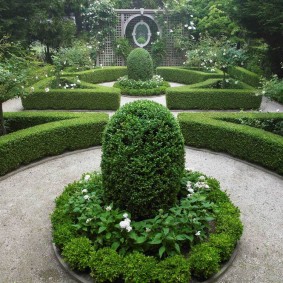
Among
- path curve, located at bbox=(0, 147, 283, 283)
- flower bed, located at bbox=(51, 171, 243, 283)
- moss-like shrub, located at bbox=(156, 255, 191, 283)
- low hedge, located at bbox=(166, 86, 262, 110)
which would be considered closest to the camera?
moss-like shrub, located at bbox=(156, 255, 191, 283)

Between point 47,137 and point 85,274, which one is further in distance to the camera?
point 47,137

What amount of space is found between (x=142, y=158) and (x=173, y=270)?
1.38 m

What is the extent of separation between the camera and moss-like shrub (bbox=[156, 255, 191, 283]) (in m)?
3.55

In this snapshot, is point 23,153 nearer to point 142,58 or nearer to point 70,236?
point 70,236

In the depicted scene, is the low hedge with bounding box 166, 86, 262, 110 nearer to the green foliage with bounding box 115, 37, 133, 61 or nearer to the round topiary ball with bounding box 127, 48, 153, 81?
the round topiary ball with bounding box 127, 48, 153, 81

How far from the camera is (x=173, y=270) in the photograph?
360cm

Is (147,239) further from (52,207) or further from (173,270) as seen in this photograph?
(52,207)

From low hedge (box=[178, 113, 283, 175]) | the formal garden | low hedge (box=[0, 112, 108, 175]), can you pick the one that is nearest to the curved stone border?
the formal garden

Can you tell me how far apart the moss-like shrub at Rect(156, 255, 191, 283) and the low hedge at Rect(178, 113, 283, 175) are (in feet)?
12.6

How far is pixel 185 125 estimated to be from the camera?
8.25 m

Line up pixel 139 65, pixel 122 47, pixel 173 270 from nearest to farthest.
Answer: pixel 173 270, pixel 139 65, pixel 122 47

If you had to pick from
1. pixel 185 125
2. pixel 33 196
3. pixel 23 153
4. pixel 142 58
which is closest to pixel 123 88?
pixel 142 58

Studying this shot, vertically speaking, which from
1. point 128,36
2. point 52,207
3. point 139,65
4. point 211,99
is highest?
point 128,36

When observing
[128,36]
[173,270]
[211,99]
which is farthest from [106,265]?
[128,36]
